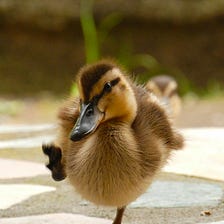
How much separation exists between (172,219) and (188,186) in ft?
1.69

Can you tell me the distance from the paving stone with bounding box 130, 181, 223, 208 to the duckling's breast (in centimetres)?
47

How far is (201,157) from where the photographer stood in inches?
147

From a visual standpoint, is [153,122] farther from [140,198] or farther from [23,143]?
[23,143]

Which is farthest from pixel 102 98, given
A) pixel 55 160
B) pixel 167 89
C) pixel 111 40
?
pixel 111 40

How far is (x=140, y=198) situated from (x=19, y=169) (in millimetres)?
720

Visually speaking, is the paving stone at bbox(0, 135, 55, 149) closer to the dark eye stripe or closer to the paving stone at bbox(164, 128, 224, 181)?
the paving stone at bbox(164, 128, 224, 181)

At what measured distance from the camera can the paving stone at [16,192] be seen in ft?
9.75

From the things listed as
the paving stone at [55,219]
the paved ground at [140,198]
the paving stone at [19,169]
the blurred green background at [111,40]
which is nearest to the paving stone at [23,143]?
the paved ground at [140,198]

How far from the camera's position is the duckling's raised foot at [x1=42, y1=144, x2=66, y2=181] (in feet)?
8.93

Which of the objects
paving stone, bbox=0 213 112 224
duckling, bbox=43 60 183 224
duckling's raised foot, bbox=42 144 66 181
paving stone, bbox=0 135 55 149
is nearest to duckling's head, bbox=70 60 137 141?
duckling, bbox=43 60 183 224

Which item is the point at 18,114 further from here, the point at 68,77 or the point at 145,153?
Result: the point at 145,153

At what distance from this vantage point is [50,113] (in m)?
6.45

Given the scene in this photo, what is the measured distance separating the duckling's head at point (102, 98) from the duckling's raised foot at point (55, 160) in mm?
279

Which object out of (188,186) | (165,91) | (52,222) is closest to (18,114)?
(165,91)
